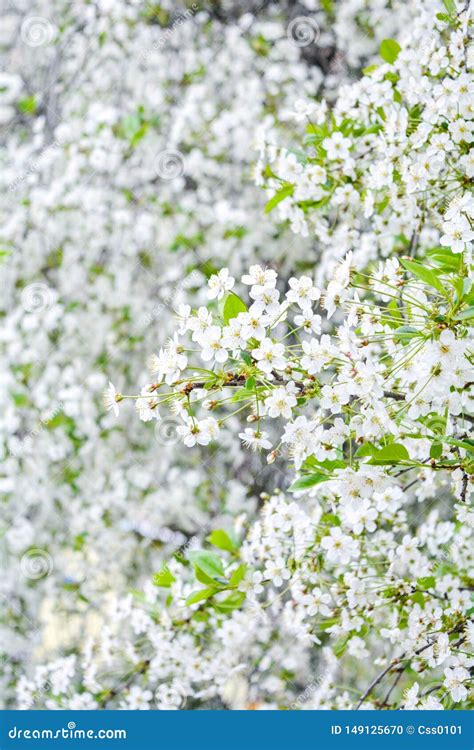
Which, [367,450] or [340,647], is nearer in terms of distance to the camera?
[367,450]

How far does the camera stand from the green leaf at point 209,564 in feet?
4.52

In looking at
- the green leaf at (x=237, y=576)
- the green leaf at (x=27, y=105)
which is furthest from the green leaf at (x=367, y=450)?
the green leaf at (x=27, y=105)

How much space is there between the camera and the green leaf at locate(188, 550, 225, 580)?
1379 mm

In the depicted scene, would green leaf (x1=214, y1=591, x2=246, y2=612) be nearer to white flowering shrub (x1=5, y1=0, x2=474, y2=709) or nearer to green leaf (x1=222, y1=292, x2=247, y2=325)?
white flowering shrub (x1=5, y1=0, x2=474, y2=709)

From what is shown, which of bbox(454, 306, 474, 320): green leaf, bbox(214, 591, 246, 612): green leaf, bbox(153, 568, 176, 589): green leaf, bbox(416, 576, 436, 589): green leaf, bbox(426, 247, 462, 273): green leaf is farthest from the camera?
bbox(153, 568, 176, 589): green leaf

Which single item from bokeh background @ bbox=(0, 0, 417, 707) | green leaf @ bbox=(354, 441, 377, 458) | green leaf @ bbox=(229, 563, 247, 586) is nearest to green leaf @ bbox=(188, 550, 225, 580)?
green leaf @ bbox=(229, 563, 247, 586)

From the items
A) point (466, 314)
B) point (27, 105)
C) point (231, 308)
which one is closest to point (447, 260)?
point (466, 314)

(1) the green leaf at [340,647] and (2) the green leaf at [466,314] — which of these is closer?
(2) the green leaf at [466,314]

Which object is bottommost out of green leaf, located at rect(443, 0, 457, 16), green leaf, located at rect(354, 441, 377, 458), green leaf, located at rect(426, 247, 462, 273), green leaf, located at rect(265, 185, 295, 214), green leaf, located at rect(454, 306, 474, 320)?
green leaf, located at rect(354, 441, 377, 458)

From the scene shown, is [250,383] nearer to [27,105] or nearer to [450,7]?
[450,7]

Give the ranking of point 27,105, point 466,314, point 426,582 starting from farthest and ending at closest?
point 27,105 → point 426,582 → point 466,314

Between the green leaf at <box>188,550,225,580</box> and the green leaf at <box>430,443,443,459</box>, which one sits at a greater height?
the green leaf at <box>430,443,443,459</box>

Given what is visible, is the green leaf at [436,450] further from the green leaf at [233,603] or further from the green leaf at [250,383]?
the green leaf at [233,603]

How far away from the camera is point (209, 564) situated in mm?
1393
